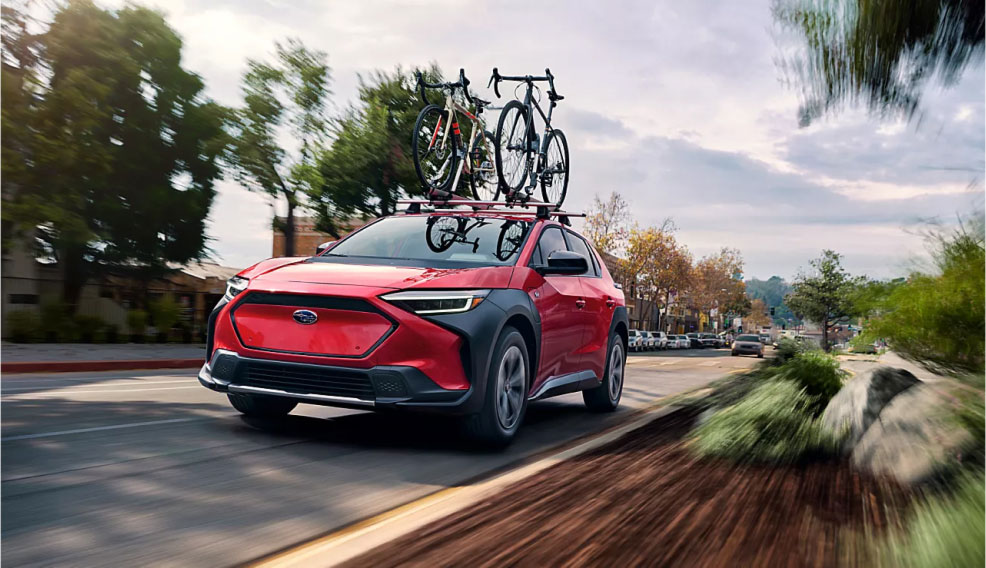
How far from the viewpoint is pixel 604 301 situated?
26.4ft

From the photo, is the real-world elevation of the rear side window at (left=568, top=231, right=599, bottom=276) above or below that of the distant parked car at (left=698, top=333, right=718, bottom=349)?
above

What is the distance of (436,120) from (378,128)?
1884 centimetres

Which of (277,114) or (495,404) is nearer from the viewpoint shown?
(495,404)

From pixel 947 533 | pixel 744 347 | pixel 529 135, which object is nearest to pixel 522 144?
pixel 529 135

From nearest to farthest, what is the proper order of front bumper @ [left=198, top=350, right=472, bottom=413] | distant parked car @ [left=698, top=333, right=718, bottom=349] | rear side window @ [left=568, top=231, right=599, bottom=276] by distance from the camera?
front bumper @ [left=198, top=350, right=472, bottom=413] → rear side window @ [left=568, top=231, right=599, bottom=276] → distant parked car @ [left=698, top=333, right=718, bottom=349]

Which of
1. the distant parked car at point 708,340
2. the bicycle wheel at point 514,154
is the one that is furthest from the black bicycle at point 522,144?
the distant parked car at point 708,340

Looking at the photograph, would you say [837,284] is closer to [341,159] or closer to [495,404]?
[495,404]

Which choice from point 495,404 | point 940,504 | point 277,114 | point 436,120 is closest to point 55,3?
point 277,114

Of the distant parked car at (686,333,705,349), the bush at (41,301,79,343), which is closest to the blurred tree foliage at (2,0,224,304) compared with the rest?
the bush at (41,301,79,343)

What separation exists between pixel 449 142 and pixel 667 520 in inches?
325

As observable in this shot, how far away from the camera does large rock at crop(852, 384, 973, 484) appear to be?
3.66 metres

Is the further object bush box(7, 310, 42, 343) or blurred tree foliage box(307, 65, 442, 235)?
blurred tree foliage box(307, 65, 442, 235)

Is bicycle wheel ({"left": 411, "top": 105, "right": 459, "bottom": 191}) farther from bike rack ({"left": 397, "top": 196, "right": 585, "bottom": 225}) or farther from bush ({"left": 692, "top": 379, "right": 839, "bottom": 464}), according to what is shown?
bush ({"left": 692, "top": 379, "right": 839, "bottom": 464})

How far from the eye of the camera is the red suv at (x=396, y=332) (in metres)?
5.07
